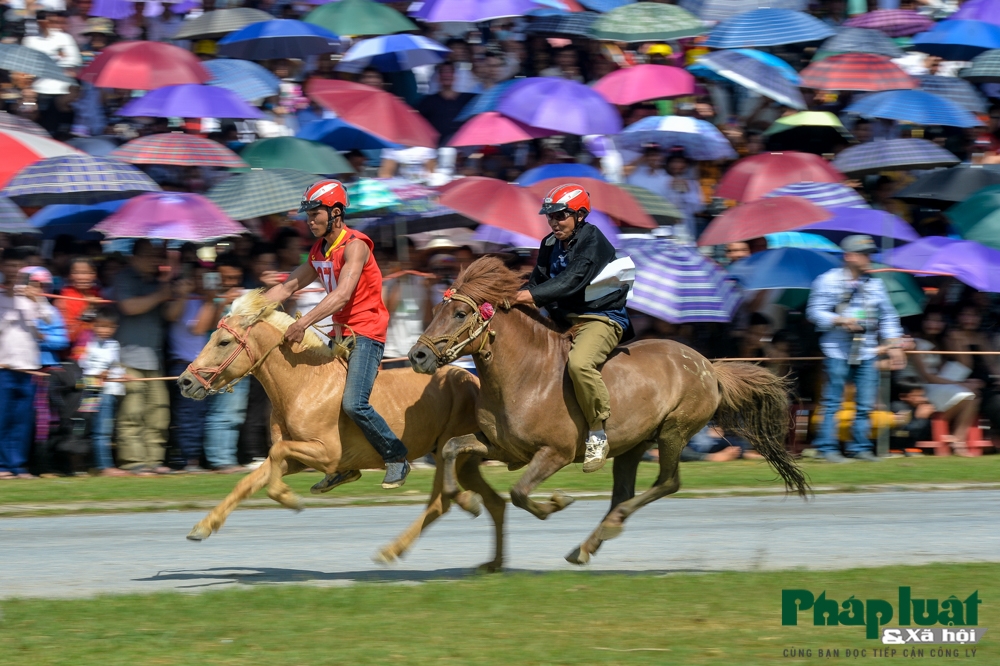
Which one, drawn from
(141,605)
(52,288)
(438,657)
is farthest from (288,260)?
(438,657)

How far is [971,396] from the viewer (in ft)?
53.8

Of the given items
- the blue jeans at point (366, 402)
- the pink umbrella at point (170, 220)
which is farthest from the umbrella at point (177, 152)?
the blue jeans at point (366, 402)

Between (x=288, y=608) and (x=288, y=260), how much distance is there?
7479mm

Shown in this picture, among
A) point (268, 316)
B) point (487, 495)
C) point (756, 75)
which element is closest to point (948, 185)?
point (756, 75)

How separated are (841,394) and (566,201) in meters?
7.49

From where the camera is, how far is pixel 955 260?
16047 mm

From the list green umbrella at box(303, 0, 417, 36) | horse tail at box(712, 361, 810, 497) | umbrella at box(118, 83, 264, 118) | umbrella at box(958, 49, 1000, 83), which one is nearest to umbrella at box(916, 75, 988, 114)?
umbrella at box(958, 49, 1000, 83)

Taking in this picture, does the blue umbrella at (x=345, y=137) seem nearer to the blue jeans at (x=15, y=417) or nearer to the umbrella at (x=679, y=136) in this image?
the umbrella at (x=679, y=136)

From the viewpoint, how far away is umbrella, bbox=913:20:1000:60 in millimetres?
19969

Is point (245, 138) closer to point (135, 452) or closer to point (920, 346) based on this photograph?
point (135, 452)

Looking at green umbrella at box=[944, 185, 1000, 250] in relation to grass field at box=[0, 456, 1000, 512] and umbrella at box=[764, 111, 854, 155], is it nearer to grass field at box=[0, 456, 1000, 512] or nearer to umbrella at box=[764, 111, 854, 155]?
umbrella at box=[764, 111, 854, 155]

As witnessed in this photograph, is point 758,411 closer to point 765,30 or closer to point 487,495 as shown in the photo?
point 487,495

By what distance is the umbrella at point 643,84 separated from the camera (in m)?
18.5

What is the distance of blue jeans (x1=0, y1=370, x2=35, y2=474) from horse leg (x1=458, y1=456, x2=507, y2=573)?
6.23 m
